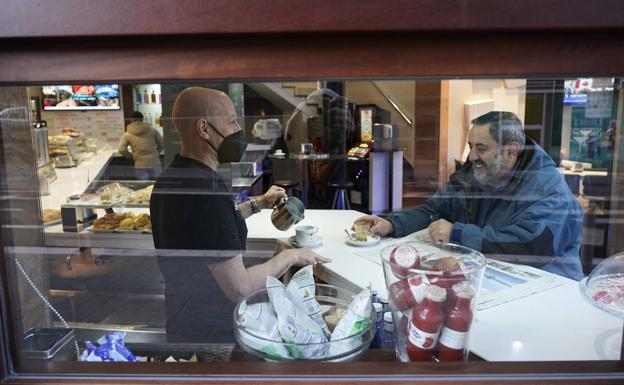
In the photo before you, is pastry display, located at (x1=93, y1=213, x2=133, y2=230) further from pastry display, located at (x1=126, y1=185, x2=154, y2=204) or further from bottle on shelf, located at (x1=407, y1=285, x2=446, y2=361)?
bottle on shelf, located at (x1=407, y1=285, x2=446, y2=361)

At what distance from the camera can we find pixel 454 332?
0.62 metres

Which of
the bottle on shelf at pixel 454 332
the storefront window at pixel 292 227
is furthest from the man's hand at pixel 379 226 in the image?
the bottle on shelf at pixel 454 332

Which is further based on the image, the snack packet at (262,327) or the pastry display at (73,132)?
the pastry display at (73,132)

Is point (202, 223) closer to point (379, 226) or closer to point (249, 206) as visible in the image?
point (249, 206)

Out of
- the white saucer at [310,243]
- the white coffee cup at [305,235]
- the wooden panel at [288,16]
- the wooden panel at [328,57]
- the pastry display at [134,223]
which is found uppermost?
the wooden panel at [288,16]

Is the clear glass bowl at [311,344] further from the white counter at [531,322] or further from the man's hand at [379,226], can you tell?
the man's hand at [379,226]

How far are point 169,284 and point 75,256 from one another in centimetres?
32

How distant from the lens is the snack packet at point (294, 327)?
2.12ft

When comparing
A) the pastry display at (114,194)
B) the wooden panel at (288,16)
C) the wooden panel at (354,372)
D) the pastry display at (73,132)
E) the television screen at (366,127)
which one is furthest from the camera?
the television screen at (366,127)

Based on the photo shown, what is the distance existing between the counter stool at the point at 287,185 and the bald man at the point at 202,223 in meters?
0.55

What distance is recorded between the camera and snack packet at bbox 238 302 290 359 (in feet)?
2.14

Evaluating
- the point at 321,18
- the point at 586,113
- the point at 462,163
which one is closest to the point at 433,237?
the point at 462,163

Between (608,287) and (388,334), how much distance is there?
0.45 m

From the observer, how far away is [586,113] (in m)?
1.12
